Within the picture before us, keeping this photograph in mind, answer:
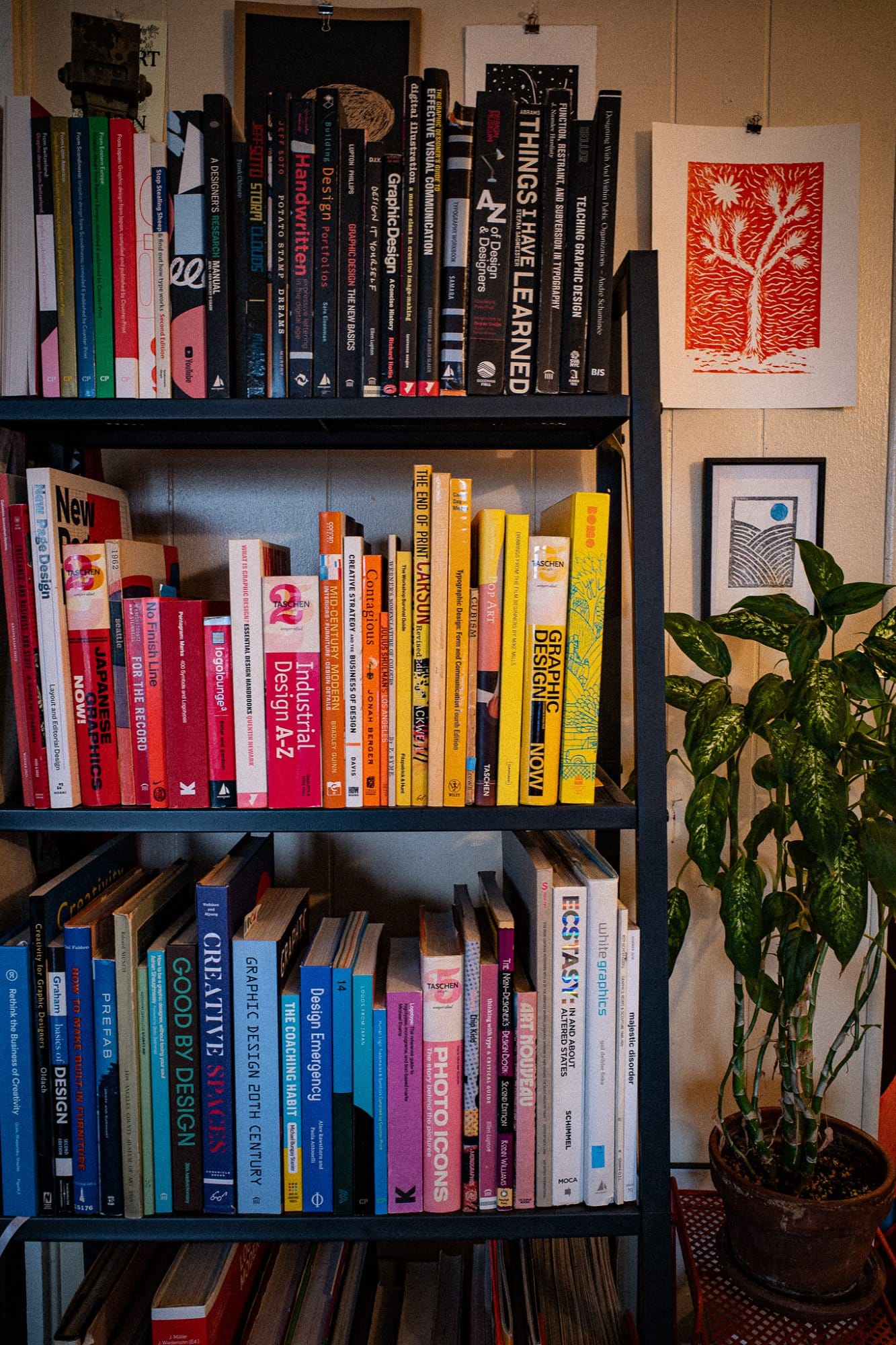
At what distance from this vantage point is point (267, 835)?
3.79 ft

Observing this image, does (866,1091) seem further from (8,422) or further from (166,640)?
(8,422)

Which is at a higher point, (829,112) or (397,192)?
(829,112)

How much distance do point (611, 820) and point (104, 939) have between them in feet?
2.02

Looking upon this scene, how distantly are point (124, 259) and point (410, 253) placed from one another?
1.07 feet

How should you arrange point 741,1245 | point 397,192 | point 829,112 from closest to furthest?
point 397,192 < point 741,1245 < point 829,112

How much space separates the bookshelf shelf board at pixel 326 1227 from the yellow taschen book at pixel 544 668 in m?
0.49

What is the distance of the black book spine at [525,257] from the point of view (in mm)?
883

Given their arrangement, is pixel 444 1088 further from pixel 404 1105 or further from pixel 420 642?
pixel 420 642

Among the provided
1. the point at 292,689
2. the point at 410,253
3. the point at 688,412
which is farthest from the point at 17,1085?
the point at 688,412

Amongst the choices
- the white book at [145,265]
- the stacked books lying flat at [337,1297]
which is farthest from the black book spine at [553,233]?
the stacked books lying flat at [337,1297]

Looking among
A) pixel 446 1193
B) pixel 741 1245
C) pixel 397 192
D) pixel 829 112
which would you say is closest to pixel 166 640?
pixel 397 192

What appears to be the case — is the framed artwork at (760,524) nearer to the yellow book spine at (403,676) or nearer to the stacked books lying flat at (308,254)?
the stacked books lying flat at (308,254)

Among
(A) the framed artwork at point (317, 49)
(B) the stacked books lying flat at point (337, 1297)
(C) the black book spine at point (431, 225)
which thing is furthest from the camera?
(A) the framed artwork at point (317, 49)

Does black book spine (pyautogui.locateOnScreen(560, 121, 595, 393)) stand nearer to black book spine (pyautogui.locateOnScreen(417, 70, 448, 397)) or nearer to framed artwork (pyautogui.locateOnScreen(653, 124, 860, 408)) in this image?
black book spine (pyautogui.locateOnScreen(417, 70, 448, 397))
